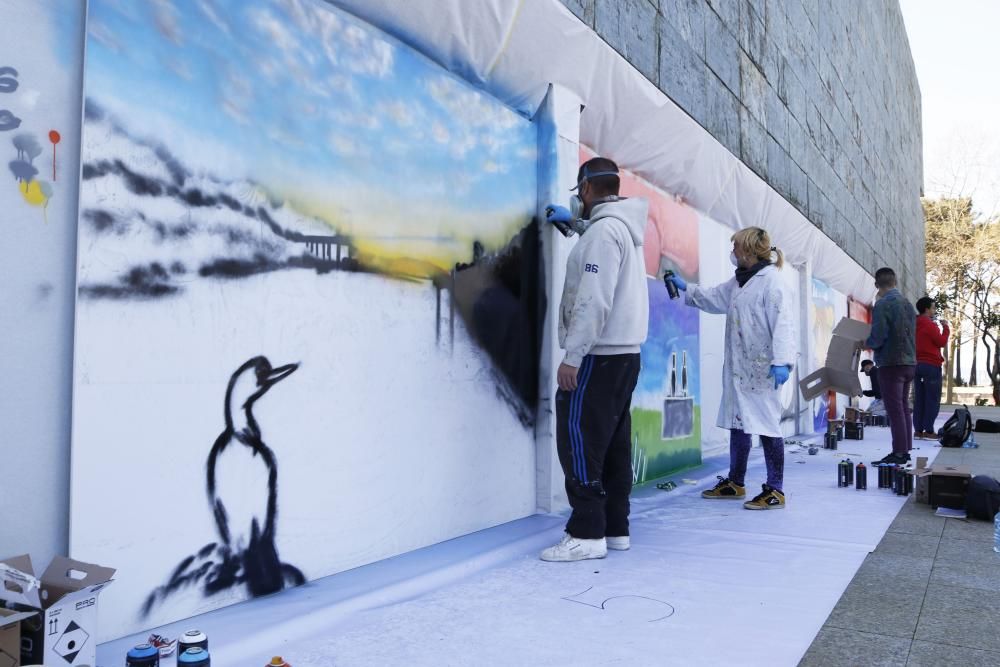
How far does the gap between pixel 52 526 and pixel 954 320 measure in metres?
30.2

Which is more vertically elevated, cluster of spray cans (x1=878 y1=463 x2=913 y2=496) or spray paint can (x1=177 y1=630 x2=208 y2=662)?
spray paint can (x1=177 y1=630 x2=208 y2=662)

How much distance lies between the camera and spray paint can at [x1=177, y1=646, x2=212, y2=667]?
1.70 meters

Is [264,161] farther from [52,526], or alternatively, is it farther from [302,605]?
[302,605]

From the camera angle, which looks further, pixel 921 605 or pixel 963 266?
pixel 963 266

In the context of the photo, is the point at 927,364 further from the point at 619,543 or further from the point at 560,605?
the point at 560,605

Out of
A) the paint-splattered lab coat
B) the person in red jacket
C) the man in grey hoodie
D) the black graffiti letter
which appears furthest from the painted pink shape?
the person in red jacket

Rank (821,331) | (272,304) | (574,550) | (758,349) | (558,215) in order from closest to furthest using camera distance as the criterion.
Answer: (272,304) < (574,550) < (558,215) < (758,349) < (821,331)

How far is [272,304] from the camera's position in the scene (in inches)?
99.6

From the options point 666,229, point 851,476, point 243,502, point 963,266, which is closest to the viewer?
point 243,502

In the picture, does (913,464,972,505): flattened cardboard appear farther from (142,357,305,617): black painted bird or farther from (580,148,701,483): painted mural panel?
(142,357,305,617): black painted bird

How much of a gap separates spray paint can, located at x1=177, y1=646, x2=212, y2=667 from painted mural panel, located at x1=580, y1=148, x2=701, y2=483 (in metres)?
3.79

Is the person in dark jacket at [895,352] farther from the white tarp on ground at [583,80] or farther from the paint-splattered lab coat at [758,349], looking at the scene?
the paint-splattered lab coat at [758,349]

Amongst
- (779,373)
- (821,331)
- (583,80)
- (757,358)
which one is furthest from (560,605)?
(821,331)

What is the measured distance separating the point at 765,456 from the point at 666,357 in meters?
1.25
